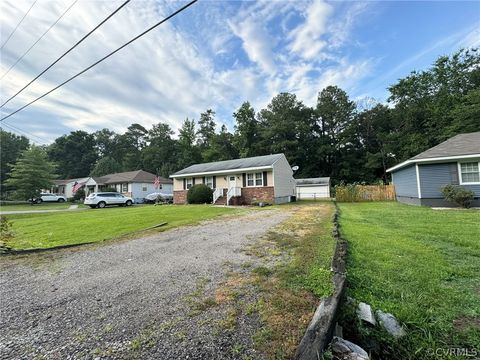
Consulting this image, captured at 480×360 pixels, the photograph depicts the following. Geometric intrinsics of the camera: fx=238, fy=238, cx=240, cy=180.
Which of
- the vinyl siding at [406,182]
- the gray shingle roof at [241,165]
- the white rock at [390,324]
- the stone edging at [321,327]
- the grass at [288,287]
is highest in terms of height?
the gray shingle roof at [241,165]

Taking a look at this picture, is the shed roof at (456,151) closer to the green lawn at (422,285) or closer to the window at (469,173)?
the window at (469,173)

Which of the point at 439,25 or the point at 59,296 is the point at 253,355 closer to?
the point at 59,296

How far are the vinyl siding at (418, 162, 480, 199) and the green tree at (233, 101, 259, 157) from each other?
2990 cm

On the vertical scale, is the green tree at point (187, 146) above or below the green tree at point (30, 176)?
above

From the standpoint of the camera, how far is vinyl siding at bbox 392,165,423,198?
1511cm

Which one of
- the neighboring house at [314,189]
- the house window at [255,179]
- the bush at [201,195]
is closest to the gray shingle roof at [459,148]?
the house window at [255,179]

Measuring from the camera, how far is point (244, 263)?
15.1 ft

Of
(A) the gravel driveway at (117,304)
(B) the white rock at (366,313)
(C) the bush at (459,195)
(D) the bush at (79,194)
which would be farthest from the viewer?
(D) the bush at (79,194)

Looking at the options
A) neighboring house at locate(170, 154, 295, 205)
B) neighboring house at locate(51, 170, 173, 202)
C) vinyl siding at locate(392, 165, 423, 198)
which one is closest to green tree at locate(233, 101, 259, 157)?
neighboring house at locate(51, 170, 173, 202)

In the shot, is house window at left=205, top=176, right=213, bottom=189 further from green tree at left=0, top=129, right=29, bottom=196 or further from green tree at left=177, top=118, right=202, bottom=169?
green tree at left=0, top=129, right=29, bottom=196

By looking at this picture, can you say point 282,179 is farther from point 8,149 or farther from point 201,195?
point 8,149

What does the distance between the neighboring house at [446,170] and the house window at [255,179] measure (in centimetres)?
1050

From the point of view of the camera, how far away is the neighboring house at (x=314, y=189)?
1283 inches

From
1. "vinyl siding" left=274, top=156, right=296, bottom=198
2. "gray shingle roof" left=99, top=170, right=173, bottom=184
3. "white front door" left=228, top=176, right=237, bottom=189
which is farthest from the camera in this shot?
"gray shingle roof" left=99, top=170, right=173, bottom=184
